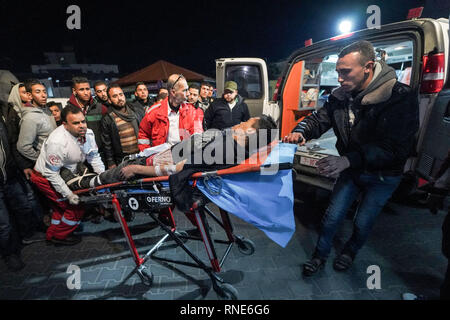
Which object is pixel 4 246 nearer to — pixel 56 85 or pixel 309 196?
pixel 309 196

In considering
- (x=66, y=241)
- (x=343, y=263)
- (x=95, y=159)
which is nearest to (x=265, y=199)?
(x=343, y=263)

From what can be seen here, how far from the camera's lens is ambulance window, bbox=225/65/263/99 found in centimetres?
552

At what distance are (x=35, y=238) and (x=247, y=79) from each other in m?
5.22

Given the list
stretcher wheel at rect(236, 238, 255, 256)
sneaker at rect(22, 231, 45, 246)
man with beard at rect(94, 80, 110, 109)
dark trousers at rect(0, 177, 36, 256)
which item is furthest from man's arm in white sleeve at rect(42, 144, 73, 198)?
stretcher wheel at rect(236, 238, 255, 256)

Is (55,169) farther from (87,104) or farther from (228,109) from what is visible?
(228,109)

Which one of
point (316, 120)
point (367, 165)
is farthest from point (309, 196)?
point (367, 165)

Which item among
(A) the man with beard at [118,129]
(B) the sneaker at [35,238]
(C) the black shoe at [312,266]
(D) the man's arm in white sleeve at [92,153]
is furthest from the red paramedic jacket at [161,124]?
(C) the black shoe at [312,266]

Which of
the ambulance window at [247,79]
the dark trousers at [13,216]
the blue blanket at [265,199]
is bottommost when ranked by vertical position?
the dark trousers at [13,216]

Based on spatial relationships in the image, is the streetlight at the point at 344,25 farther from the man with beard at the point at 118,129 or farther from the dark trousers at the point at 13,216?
the dark trousers at the point at 13,216

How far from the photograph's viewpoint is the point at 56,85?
93.0ft

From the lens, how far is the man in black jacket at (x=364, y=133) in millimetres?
1759

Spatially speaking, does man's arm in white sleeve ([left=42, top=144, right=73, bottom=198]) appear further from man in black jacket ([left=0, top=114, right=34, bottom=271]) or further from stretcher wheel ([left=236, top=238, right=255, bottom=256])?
stretcher wheel ([left=236, top=238, right=255, bottom=256])

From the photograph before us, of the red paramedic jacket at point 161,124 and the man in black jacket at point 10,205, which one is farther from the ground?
the red paramedic jacket at point 161,124

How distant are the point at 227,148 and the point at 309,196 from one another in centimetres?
279
